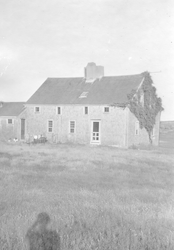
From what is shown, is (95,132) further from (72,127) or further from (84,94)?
(84,94)

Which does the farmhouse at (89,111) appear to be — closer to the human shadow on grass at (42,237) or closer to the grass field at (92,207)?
the grass field at (92,207)


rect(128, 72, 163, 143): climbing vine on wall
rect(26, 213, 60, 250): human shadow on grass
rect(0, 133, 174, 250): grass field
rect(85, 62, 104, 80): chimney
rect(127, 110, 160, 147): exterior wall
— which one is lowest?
rect(26, 213, 60, 250): human shadow on grass

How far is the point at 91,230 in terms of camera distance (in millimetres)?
5582

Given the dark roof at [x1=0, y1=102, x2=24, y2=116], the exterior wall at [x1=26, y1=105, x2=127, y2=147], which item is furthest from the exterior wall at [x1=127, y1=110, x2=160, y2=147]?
the dark roof at [x1=0, y1=102, x2=24, y2=116]

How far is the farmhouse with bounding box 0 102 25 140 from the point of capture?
36156 millimetres

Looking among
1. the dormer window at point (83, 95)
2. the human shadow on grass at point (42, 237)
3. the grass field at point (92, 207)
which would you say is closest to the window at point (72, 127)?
the dormer window at point (83, 95)

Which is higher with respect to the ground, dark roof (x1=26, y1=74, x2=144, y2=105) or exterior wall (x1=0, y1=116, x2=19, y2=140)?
dark roof (x1=26, y1=74, x2=144, y2=105)

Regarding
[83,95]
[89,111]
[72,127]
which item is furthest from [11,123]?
[89,111]

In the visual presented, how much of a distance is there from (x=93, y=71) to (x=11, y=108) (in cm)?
1292

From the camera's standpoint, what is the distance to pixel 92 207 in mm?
6836

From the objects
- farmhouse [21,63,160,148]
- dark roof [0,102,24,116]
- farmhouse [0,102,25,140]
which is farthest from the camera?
dark roof [0,102,24,116]

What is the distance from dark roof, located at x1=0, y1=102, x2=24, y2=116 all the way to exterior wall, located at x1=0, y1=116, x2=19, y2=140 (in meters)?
0.65

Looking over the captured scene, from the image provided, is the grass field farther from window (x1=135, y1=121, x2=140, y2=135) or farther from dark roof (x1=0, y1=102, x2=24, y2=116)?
dark roof (x1=0, y1=102, x2=24, y2=116)

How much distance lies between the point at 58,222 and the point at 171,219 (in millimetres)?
2331
